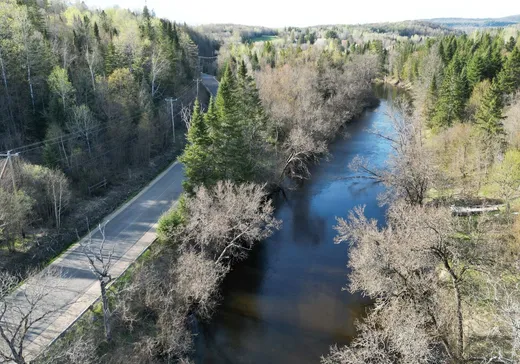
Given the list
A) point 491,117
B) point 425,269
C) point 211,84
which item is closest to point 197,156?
point 425,269

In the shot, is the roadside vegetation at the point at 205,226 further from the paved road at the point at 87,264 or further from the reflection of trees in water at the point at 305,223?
the reflection of trees in water at the point at 305,223

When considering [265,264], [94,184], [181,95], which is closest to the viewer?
[265,264]

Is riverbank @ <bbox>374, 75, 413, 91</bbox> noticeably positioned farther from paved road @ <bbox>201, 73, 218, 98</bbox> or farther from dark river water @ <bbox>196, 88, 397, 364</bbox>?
dark river water @ <bbox>196, 88, 397, 364</bbox>

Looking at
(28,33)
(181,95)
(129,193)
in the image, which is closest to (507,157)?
(129,193)

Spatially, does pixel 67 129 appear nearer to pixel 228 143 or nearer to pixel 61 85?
pixel 61 85

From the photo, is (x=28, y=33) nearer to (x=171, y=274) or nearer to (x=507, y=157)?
(x=171, y=274)

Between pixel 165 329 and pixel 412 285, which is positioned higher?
pixel 412 285
